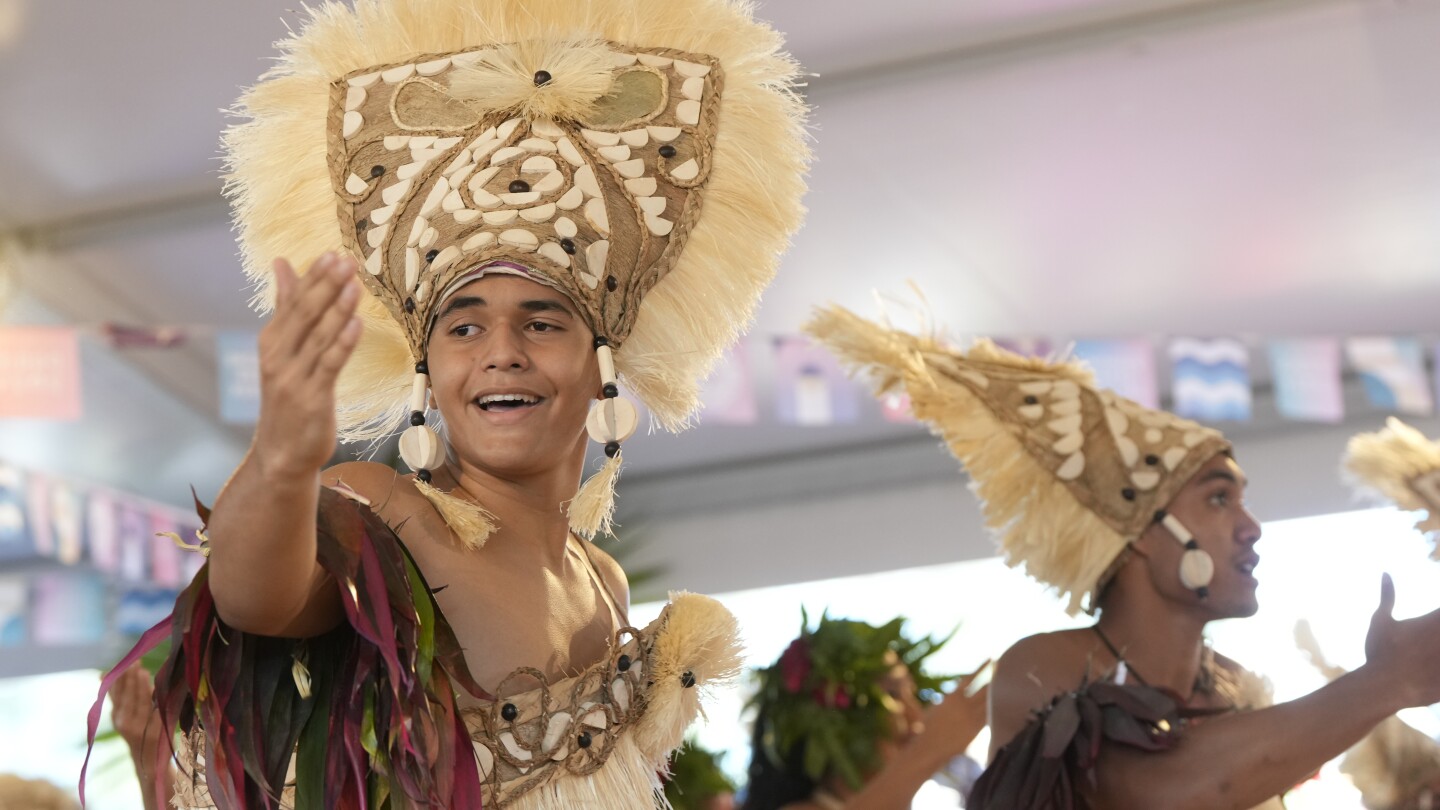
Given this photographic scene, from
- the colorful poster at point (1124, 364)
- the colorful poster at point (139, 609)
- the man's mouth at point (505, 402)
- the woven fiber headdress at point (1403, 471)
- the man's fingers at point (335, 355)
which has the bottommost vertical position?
the man's fingers at point (335, 355)

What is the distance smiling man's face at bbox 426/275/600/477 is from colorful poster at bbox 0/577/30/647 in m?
7.21

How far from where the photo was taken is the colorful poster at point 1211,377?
6.30 metres

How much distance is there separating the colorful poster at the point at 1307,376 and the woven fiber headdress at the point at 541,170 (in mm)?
4865

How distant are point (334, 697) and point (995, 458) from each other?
1857 mm

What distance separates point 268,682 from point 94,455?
21.2ft

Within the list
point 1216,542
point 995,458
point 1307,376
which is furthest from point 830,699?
point 1307,376

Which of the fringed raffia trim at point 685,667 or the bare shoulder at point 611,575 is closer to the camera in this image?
the fringed raffia trim at point 685,667

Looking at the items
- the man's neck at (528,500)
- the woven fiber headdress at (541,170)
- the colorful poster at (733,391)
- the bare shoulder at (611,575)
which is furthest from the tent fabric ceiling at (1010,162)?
the man's neck at (528,500)

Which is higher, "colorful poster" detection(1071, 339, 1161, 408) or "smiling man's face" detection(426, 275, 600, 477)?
"colorful poster" detection(1071, 339, 1161, 408)

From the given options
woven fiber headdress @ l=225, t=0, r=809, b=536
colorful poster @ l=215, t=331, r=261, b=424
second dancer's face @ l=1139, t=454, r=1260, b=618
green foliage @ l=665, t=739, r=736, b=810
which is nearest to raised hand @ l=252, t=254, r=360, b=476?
woven fiber headdress @ l=225, t=0, r=809, b=536

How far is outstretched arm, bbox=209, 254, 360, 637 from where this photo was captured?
1291mm

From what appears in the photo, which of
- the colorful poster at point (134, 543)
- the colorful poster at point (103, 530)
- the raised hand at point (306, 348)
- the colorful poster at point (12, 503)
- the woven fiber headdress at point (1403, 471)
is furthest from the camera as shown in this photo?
the colorful poster at point (134, 543)

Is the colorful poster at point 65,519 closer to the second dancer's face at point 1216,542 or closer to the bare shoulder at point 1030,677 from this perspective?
the bare shoulder at point 1030,677

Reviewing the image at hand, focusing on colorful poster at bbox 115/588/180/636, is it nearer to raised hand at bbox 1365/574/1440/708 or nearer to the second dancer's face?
the second dancer's face
